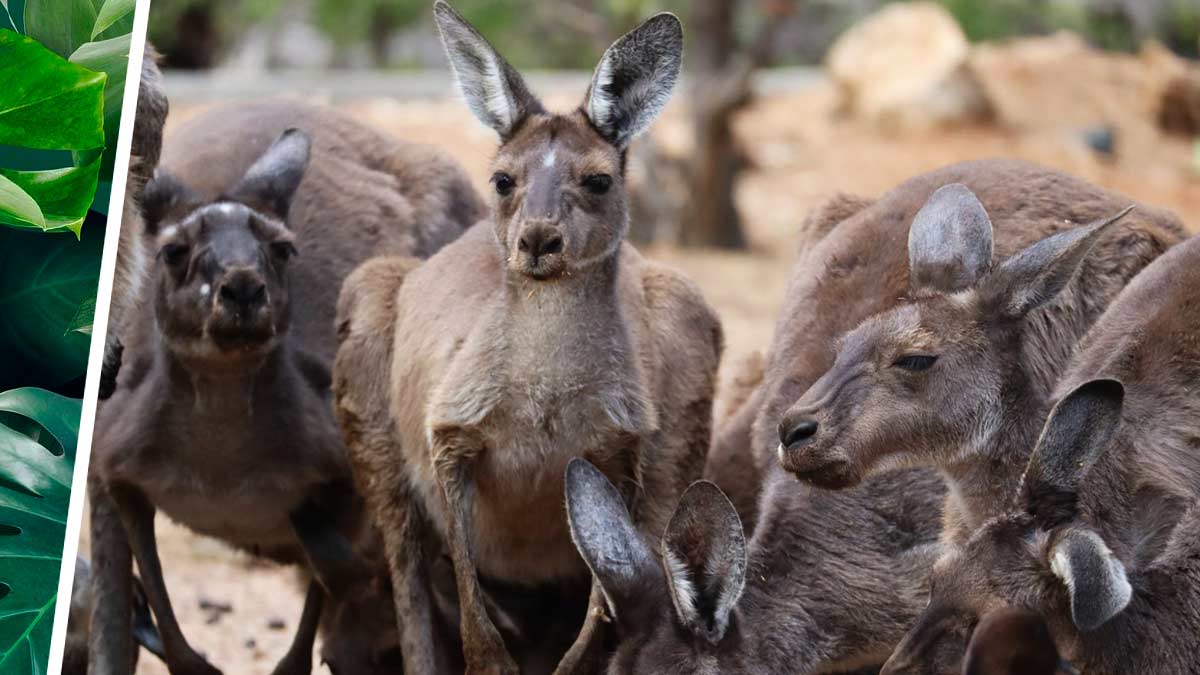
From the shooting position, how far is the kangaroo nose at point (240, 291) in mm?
5672

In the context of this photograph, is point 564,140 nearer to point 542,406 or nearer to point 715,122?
point 542,406

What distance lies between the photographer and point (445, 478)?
521 cm

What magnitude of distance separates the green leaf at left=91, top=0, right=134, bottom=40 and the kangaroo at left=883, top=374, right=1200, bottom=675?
2.27m

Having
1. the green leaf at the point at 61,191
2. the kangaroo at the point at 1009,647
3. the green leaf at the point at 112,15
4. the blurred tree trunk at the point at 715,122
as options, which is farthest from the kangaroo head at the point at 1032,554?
the blurred tree trunk at the point at 715,122

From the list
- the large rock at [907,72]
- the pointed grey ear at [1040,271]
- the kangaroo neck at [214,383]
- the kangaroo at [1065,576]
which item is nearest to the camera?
the kangaroo at [1065,576]

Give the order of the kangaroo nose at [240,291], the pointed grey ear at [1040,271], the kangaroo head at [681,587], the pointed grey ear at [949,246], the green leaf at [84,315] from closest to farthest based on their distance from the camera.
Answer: the green leaf at [84,315], the kangaroo head at [681,587], the pointed grey ear at [1040,271], the pointed grey ear at [949,246], the kangaroo nose at [240,291]

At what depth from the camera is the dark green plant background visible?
12.9 ft

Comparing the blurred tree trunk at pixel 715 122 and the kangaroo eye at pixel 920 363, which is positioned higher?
the kangaroo eye at pixel 920 363

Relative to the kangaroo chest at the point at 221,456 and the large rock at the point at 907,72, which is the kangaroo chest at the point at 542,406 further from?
the large rock at the point at 907,72

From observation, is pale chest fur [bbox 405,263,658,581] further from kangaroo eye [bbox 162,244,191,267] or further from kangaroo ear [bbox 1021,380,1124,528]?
kangaroo ear [bbox 1021,380,1124,528]

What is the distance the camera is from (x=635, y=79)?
17.3 ft

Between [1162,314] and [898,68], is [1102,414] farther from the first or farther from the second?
[898,68]

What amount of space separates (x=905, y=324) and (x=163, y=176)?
2714 mm

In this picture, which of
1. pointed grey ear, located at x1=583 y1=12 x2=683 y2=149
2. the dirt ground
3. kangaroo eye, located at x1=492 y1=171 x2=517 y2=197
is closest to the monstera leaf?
kangaroo eye, located at x1=492 y1=171 x2=517 y2=197
